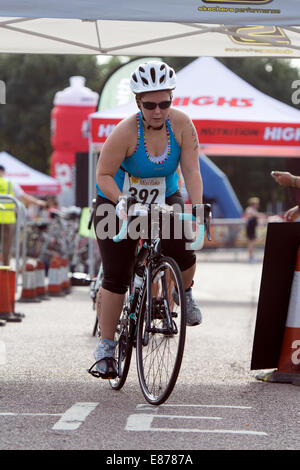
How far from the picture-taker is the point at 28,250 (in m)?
20.2

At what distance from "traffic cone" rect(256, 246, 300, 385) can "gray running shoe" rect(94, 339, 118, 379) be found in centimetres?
120

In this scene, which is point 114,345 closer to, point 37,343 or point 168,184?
point 168,184

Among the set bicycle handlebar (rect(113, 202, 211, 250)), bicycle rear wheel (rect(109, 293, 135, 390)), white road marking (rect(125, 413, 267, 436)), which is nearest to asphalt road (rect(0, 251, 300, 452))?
white road marking (rect(125, 413, 267, 436))

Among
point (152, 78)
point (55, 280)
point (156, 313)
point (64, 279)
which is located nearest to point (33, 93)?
point (64, 279)

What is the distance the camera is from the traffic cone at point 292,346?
6707 mm

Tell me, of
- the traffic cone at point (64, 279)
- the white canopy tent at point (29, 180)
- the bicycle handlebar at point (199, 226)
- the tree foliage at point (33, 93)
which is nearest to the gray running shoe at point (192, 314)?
the bicycle handlebar at point (199, 226)

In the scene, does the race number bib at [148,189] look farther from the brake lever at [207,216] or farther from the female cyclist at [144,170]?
the brake lever at [207,216]

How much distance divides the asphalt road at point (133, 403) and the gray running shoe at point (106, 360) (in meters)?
0.14

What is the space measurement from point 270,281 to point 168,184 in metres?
1.07

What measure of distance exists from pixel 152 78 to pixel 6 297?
5.15 meters

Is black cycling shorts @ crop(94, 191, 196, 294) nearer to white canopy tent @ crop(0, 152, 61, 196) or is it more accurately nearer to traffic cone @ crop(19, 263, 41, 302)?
traffic cone @ crop(19, 263, 41, 302)

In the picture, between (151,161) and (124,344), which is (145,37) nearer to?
(151,161)

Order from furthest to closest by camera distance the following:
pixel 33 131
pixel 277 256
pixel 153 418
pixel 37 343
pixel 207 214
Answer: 1. pixel 33 131
2. pixel 37 343
3. pixel 277 256
4. pixel 207 214
5. pixel 153 418
